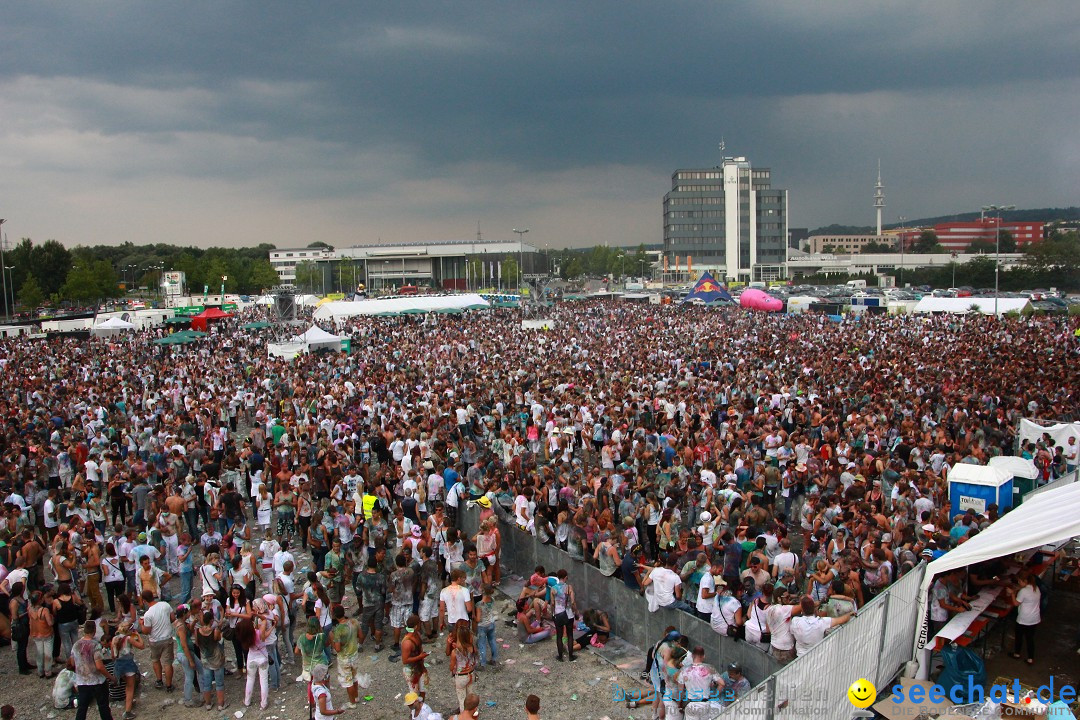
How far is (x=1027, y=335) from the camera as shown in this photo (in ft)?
92.7

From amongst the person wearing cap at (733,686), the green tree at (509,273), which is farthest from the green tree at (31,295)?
the person wearing cap at (733,686)

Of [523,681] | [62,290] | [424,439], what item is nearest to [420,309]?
[424,439]

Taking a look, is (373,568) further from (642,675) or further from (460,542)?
(642,675)

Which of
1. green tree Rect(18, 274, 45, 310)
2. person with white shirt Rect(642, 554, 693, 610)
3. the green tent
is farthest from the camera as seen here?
green tree Rect(18, 274, 45, 310)

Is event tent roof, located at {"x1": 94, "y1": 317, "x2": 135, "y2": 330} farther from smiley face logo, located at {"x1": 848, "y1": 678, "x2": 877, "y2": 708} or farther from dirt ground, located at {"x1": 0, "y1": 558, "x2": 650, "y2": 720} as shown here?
smiley face logo, located at {"x1": 848, "y1": 678, "x2": 877, "y2": 708}

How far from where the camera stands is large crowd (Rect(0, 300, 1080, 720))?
7109mm

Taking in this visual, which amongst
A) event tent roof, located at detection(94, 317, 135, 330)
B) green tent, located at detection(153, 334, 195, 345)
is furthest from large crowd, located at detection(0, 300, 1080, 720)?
event tent roof, located at detection(94, 317, 135, 330)

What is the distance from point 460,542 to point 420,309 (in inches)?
1418

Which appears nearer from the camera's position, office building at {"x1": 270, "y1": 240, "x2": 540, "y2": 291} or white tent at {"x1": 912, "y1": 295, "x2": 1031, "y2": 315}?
white tent at {"x1": 912, "y1": 295, "x2": 1031, "y2": 315}

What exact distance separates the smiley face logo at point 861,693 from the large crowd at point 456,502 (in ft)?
1.78

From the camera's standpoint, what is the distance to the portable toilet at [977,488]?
956 centimetres

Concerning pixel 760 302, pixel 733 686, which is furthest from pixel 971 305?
pixel 733 686

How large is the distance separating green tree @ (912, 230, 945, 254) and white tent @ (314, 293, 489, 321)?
147 metres

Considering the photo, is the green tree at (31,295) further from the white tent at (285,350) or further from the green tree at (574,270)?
the green tree at (574,270)
